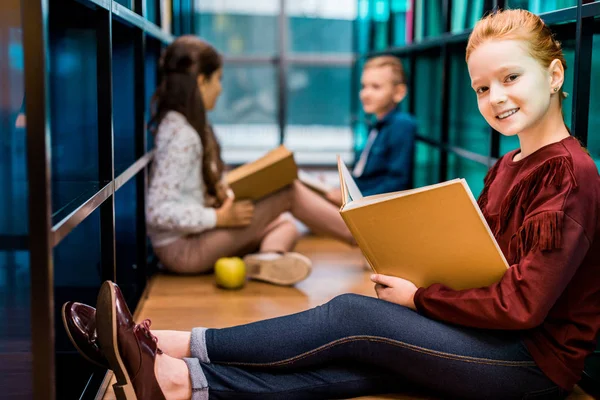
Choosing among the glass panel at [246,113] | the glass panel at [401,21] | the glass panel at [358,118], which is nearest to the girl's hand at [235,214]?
the glass panel at [401,21]

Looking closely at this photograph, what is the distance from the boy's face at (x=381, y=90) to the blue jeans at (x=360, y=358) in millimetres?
1676

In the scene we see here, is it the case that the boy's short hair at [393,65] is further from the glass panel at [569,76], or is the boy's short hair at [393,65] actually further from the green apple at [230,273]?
the glass panel at [569,76]

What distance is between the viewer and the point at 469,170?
2.55 meters

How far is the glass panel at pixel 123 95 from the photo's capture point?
2.24 metres

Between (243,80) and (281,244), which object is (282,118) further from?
(281,244)

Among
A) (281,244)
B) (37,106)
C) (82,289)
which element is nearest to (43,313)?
(37,106)

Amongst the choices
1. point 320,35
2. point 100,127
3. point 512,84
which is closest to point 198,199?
point 100,127

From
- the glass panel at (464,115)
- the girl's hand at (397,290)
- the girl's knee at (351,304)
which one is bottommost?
the girl's knee at (351,304)

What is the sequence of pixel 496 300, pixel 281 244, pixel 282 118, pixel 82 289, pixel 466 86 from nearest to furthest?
pixel 496 300, pixel 82 289, pixel 466 86, pixel 281 244, pixel 282 118

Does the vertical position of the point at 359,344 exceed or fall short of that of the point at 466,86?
it falls short

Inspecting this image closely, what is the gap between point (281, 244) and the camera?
2.73 metres

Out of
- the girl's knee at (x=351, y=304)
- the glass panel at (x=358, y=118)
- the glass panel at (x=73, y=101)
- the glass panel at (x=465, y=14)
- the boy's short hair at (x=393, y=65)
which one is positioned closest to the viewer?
the girl's knee at (x=351, y=304)

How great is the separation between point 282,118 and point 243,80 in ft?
1.65

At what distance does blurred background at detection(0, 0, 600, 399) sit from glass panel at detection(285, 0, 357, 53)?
0.88m
